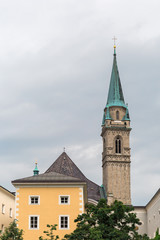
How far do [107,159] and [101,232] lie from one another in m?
60.8

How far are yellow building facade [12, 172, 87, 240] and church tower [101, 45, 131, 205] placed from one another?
166 feet

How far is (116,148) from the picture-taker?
327 ft

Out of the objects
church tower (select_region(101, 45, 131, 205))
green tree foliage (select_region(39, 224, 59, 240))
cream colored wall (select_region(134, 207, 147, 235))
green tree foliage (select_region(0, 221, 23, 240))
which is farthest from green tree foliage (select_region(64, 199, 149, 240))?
church tower (select_region(101, 45, 131, 205))

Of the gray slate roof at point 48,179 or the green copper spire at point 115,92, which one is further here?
the green copper spire at point 115,92

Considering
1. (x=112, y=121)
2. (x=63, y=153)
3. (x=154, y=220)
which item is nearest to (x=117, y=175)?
(x=112, y=121)

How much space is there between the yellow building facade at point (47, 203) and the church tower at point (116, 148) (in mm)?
50531

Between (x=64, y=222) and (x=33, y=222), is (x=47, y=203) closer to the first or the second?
(x=33, y=222)

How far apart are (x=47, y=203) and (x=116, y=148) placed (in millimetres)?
57173

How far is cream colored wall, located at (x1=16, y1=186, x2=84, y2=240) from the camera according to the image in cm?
4262

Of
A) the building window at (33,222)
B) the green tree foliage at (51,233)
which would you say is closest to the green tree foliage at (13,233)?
the green tree foliage at (51,233)

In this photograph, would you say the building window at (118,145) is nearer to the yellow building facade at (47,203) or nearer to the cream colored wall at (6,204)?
the cream colored wall at (6,204)

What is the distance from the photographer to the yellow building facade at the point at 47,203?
140 feet

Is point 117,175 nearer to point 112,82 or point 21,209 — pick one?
point 112,82

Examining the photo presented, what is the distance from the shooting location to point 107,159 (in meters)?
98.1
